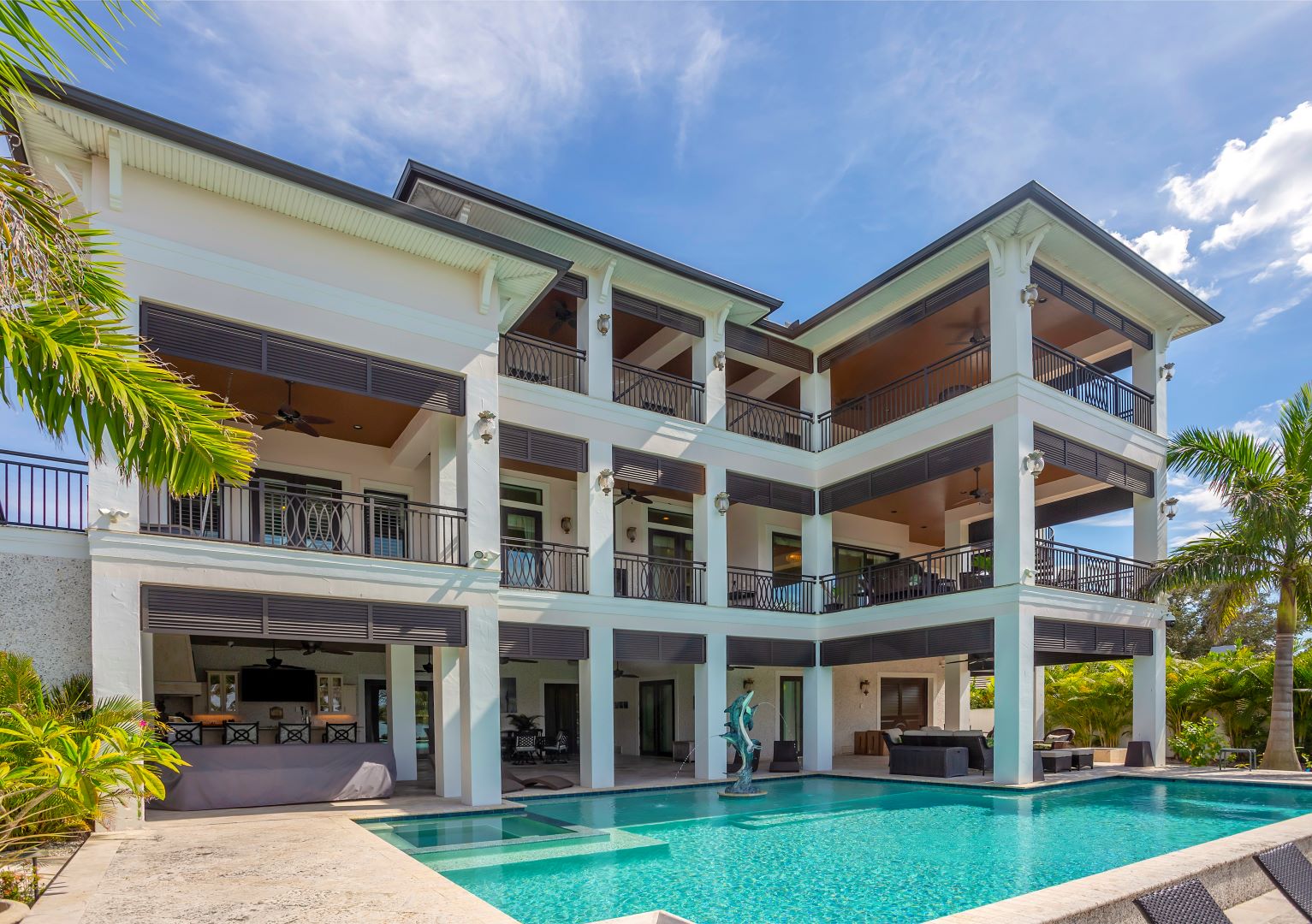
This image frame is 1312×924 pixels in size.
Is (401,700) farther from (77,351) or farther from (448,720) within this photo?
(77,351)

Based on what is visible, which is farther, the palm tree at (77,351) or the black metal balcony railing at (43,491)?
the black metal balcony railing at (43,491)

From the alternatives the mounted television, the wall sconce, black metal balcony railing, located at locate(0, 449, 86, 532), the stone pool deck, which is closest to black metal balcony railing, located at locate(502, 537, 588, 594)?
the mounted television

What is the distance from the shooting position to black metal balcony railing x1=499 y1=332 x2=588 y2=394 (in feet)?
47.8

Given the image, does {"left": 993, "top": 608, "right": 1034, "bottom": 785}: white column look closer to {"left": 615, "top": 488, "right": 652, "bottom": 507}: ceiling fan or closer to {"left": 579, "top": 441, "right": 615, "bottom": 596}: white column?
{"left": 579, "top": 441, "right": 615, "bottom": 596}: white column

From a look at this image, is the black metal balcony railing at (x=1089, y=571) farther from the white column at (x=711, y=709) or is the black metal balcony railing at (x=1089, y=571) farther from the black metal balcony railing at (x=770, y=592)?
the white column at (x=711, y=709)

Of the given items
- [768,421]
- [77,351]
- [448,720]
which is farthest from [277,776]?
[768,421]

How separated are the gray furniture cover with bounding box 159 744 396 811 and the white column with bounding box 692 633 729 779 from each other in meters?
5.66

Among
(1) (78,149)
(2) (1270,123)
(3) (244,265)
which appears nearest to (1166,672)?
(2) (1270,123)

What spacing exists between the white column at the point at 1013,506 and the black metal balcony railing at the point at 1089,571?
0.47 meters

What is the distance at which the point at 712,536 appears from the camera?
53.3ft

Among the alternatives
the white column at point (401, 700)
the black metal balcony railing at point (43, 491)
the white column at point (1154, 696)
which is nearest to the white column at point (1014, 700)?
the white column at point (1154, 696)

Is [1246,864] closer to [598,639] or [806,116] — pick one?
[598,639]

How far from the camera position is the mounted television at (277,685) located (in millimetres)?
15305

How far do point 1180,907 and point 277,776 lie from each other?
10.4 m
